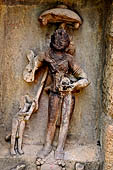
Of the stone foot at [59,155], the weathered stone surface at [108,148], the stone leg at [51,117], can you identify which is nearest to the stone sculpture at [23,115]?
the stone leg at [51,117]

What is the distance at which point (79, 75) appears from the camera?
2771 millimetres

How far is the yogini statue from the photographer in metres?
2.72

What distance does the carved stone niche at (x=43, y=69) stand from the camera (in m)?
2.79

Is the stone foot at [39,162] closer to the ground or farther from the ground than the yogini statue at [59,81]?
closer to the ground

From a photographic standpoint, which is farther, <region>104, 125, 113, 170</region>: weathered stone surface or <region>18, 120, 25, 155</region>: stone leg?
<region>18, 120, 25, 155</region>: stone leg

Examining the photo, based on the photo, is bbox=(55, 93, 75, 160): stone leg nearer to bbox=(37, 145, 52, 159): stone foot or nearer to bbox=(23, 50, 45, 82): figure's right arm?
bbox=(37, 145, 52, 159): stone foot

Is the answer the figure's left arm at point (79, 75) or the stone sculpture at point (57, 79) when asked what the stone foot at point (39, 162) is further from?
the figure's left arm at point (79, 75)

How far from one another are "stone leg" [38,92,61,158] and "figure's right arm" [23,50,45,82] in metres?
0.18

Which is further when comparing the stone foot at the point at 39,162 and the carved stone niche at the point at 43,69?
the carved stone niche at the point at 43,69

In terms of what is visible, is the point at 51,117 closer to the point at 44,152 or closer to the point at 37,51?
the point at 44,152

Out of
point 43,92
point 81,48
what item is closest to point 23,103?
A: point 43,92

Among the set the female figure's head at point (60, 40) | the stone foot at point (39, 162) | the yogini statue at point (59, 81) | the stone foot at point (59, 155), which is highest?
the female figure's head at point (60, 40)

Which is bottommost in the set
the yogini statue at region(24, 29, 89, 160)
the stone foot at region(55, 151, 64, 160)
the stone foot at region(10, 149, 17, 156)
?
the stone foot at region(55, 151, 64, 160)

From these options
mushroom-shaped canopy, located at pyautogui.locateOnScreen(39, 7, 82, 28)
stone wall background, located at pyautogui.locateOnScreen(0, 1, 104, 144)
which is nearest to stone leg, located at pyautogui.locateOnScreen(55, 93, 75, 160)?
stone wall background, located at pyautogui.locateOnScreen(0, 1, 104, 144)
